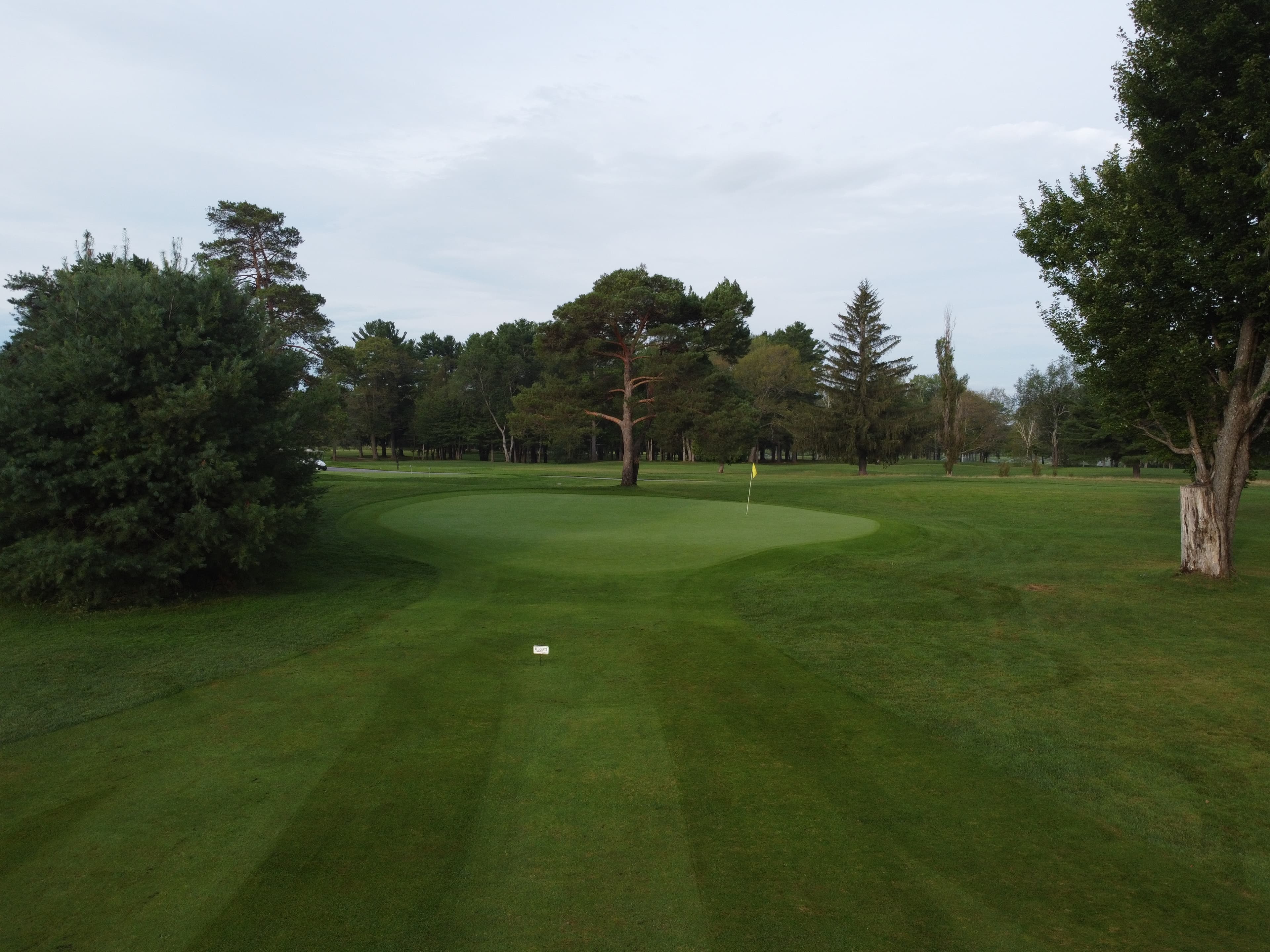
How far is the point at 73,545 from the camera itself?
827 centimetres

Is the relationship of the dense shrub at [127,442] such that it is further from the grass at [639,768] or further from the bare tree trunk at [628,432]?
the bare tree trunk at [628,432]

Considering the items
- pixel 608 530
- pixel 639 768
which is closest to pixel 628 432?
pixel 608 530

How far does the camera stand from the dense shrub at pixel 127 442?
854cm

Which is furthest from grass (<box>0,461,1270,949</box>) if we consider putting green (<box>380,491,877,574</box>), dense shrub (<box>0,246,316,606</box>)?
putting green (<box>380,491,877,574</box>)

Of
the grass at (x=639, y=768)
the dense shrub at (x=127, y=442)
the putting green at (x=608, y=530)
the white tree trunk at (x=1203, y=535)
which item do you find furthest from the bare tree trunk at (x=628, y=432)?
the dense shrub at (x=127, y=442)

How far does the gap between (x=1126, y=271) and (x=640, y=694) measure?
982 cm

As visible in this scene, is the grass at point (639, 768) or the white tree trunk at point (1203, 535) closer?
the grass at point (639, 768)

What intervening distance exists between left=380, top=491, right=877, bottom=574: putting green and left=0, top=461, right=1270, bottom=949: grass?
1.58 m

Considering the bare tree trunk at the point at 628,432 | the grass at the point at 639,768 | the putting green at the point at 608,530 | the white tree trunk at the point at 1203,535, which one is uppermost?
the bare tree trunk at the point at 628,432

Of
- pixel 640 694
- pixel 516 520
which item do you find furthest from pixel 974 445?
pixel 640 694

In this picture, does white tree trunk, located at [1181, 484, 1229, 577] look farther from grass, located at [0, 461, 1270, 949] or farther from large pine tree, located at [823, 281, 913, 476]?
large pine tree, located at [823, 281, 913, 476]

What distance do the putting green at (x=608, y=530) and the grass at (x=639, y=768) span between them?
1584 mm

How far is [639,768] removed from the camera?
5.03m

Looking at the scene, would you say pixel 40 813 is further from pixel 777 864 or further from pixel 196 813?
pixel 777 864
